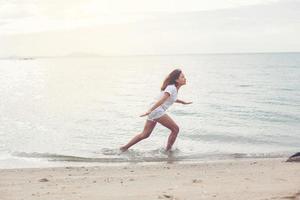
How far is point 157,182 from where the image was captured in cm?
834

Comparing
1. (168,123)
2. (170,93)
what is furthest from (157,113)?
(170,93)

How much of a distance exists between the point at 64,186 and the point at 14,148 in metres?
6.13

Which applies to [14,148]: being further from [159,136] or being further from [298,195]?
[298,195]

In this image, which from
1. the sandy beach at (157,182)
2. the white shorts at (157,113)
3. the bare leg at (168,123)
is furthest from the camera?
the bare leg at (168,123)

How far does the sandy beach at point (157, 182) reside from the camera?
7297 mm

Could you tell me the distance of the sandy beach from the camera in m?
7.30

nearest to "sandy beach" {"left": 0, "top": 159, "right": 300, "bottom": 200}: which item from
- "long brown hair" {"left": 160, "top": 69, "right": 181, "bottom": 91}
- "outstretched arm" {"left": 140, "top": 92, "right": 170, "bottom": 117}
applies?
→ "outstretched arm" {"left": 140, "top": 92, "right": 170, "bottom": 117}

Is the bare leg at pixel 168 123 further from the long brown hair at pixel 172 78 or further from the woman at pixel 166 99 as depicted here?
the long brown hair at pixel 172 78

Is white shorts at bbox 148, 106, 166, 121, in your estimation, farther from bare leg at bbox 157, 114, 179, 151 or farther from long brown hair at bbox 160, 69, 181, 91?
long brown hair at bbox 160, 69, 181, 91

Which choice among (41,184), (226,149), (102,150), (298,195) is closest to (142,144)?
(102,150)

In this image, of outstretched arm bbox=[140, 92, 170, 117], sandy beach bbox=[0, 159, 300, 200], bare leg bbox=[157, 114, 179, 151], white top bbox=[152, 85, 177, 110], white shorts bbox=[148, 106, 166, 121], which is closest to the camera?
sandy beach bbox=[0, 159, 300, 200]

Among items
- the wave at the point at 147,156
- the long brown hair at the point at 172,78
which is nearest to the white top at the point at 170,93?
the long brown hair at the point at 172,78

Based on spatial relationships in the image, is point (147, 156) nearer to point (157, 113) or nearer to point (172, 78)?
point (157, 113)

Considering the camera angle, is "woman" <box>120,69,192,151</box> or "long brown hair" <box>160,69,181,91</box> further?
"long brown hair" <box>160,69,181,91</box>
